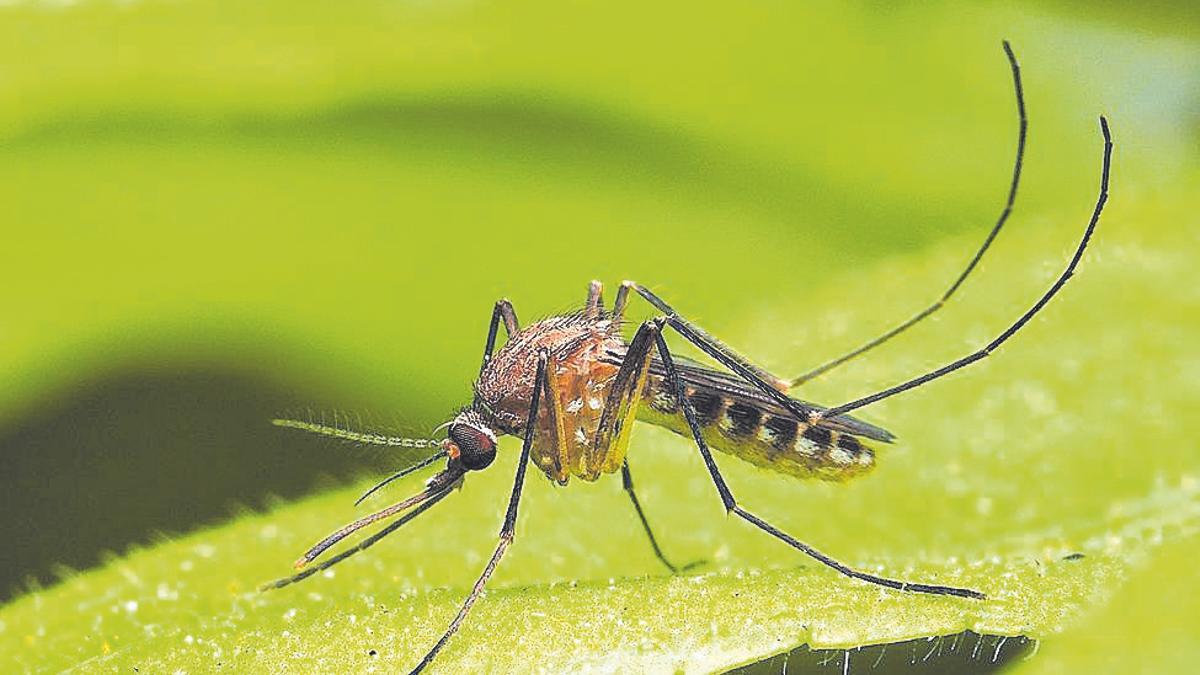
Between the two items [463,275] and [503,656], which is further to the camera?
[463,275]

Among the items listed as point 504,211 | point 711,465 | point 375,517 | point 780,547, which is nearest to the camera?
point 375,517

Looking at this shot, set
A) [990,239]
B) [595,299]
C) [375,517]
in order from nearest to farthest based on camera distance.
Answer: [375,517] < [990,239] < [595,299]

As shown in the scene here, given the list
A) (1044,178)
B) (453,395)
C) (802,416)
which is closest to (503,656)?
(802,416)

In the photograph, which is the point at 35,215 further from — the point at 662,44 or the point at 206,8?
the point at 662,44

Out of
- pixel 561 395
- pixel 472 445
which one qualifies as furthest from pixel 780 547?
pixel 472 445

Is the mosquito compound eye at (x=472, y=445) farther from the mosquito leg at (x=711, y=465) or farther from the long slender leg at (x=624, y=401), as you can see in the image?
the mosquito leg at (x=711, y=465)

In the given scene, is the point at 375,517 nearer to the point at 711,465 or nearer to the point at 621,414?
the point at 621,414
